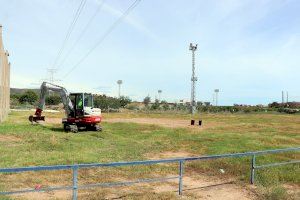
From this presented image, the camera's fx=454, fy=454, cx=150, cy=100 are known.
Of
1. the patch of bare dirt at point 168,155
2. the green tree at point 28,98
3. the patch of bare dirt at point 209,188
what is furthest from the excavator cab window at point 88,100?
the green tree at point 28,98

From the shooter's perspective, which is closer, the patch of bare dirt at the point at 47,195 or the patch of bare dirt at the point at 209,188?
the patch of bare dirt at the point at 47,195

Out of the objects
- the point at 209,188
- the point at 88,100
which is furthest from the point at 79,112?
the point at 209,188

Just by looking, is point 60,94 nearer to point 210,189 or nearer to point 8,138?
point 8,138

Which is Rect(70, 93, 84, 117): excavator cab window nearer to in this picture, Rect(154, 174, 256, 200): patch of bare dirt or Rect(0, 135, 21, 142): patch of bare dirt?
Rect(0, 135, 21, 142): patch of bare dirt

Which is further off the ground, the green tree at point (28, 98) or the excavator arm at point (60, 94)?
the green tree at point (28, 98)

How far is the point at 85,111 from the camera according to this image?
30844 millimetres

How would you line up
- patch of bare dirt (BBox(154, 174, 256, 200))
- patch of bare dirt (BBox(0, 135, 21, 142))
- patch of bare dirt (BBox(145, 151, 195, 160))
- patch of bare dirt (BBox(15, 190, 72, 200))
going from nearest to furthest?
1. patch of bare dirt (BBox(15, 190, 72, 200))
2. patch of bare dirt (BBox(154, 174, 256, 200))
3. patch of bare dirt (BBox(145, 151, 195, 160))
4. patch of bare dirt (BBox(0, 135, 21, 142))

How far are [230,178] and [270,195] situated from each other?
2753mm

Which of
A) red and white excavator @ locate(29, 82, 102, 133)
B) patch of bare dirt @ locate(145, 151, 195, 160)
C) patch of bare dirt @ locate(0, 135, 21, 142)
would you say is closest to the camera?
patch of bare dirt @ locate(145, 151, 195, 160)

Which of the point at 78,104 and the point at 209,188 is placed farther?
the point at 78,104

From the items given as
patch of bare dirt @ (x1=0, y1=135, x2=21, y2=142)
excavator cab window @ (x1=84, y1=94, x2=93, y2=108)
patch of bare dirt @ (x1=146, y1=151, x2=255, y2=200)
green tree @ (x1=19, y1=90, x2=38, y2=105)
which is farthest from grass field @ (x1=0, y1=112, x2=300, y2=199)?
green tree @ (x1=19, y1=90, x2=38, y2=105)

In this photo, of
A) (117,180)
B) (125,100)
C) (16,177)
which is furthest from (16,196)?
(125,100)

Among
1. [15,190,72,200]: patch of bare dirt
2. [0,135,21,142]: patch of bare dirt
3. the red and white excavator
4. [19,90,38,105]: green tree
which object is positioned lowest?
[15,190,72,200]: patch of bare dirt

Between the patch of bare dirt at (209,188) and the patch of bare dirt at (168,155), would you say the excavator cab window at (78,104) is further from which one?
the patch of bare dirt at (209,188)
